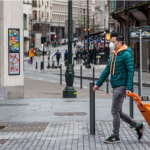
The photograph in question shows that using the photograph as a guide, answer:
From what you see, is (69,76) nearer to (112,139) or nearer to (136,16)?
(112,139)

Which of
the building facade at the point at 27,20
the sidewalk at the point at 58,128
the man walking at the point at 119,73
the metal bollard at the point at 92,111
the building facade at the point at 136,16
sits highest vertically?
the building facade at the point at 27,20

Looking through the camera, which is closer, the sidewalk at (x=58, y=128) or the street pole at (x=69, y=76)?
the sidewalk at (x=58, y=128)

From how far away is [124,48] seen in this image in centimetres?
738

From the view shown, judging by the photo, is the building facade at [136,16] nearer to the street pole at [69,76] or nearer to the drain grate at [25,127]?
the street pole at [69,76]

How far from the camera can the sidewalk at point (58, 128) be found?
7.16m

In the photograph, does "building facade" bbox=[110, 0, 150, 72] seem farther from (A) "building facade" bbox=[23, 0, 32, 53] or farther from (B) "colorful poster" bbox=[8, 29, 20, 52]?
(A) "building facade" bbox=[23, 0, 32, 53]

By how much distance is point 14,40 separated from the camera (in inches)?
554

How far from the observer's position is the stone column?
549 inches

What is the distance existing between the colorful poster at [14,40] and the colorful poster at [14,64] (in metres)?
0.19

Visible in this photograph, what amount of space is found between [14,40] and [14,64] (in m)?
0.76

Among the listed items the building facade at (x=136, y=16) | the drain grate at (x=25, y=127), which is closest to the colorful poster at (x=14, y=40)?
the drain grate at (x=25, y=127)

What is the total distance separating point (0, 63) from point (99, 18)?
88498mm

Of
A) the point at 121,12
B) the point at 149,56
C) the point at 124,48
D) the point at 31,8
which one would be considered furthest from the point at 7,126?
the point at 31,8

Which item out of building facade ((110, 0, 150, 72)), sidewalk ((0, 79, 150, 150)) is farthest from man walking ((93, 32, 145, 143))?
building facade ((110, 0, 150, 72))
